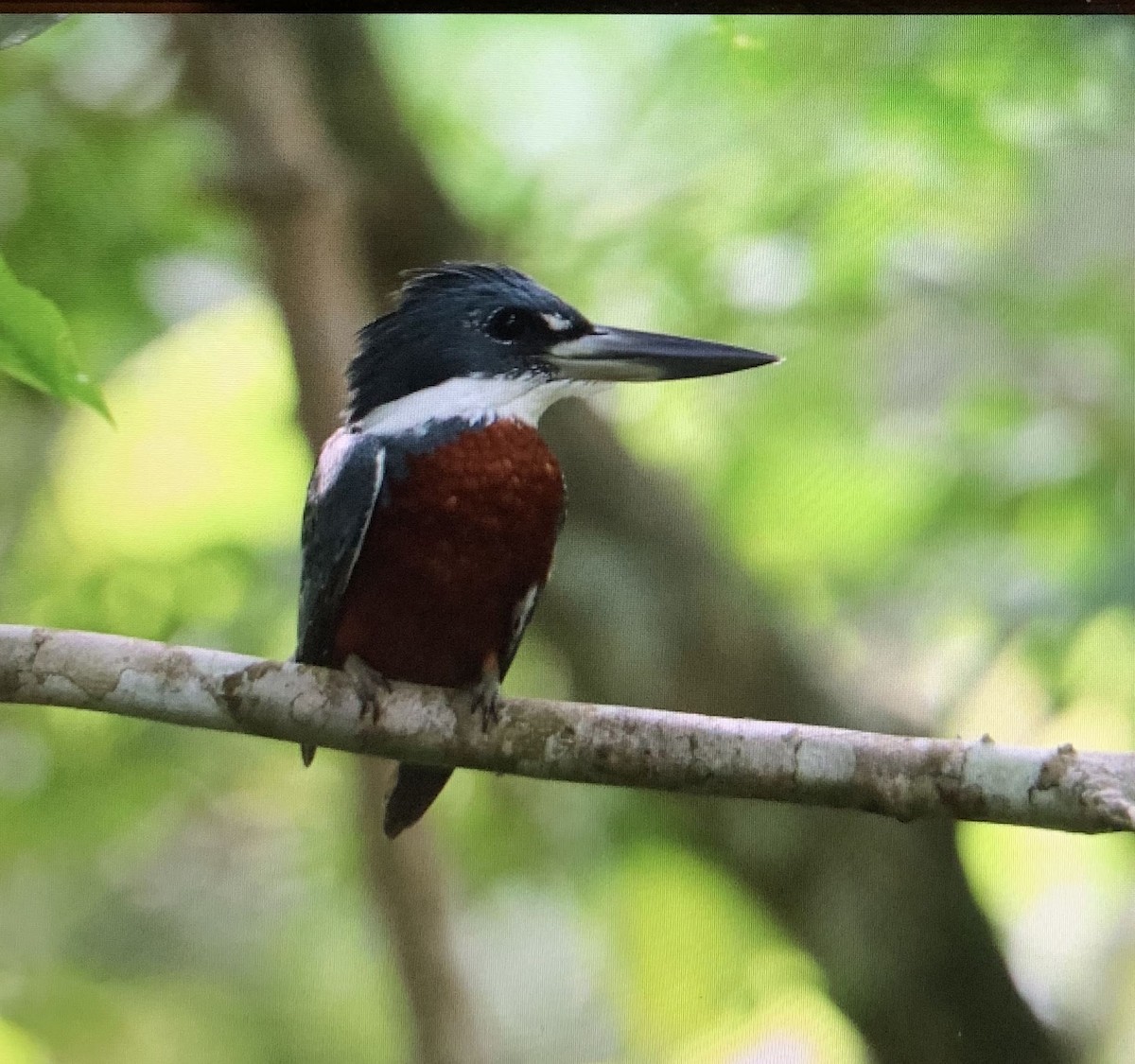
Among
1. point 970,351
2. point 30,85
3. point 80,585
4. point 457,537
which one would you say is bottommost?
point 80,585

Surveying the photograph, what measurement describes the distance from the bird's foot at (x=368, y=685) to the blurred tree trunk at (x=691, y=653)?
0.18 meters

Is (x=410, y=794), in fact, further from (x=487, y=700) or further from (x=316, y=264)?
(x=316, y=264)

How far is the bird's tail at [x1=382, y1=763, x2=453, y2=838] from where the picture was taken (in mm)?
1782

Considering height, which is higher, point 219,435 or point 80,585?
point 219,435

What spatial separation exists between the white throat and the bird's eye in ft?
0.18

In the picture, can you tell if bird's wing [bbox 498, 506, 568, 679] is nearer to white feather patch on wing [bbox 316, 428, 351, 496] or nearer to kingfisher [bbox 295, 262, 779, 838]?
kingfisher [bbox 295, 262, 779, 838]

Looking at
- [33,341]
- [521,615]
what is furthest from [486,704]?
[33,341]

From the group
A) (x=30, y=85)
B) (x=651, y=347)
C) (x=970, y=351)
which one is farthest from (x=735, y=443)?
(x=30, y=85)

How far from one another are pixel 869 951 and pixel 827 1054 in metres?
0.14

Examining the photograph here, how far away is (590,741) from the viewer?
5.18ft

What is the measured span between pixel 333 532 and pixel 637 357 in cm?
45

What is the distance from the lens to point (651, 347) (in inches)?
72.1

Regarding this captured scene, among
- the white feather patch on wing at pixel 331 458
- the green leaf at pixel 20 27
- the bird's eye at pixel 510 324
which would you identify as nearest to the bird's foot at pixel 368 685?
the white feather patch on wing at pixel 331 458

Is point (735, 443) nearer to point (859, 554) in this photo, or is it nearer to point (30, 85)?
point (859, 554)
